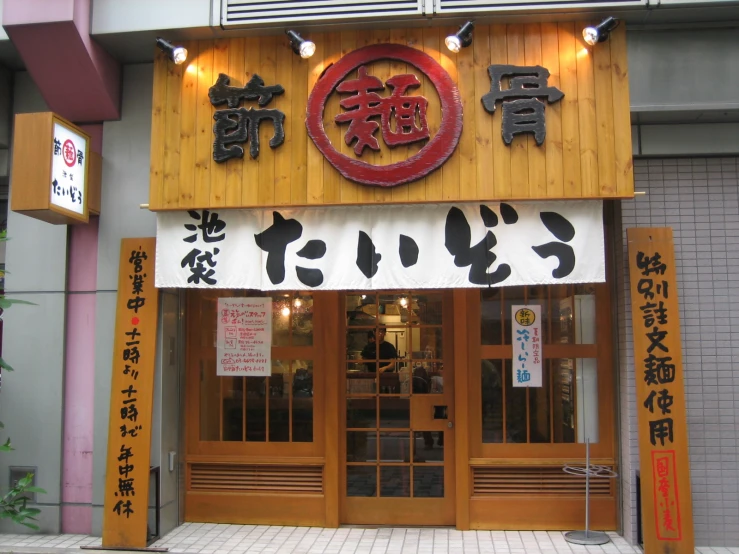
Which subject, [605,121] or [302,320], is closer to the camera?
[605,121]

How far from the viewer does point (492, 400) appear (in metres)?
7.82

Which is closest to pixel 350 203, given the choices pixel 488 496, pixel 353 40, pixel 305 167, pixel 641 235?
pixel 305 167

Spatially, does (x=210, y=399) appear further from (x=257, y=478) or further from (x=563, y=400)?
(x=563, y=400)

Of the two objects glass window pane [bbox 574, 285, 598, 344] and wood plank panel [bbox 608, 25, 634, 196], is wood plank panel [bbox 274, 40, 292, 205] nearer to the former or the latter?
wood plank panel [bbox 608, 25, 634, 196]

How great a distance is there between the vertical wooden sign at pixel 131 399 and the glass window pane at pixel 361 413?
7.38 ft

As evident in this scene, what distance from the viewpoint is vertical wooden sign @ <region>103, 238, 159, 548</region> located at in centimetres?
704

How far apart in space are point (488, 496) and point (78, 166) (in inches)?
226

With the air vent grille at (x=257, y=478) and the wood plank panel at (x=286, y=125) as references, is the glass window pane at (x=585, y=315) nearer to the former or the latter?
the air vent grille at (x=257, y=478)

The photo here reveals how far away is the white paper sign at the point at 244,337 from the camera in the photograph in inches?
319

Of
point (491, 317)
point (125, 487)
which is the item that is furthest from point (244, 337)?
point (491, 317)

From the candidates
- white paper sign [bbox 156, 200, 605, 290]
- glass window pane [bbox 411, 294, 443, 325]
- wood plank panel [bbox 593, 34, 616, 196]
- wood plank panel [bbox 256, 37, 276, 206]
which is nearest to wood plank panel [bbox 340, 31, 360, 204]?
white paper sign [bbox 156, 200, 605, 290]

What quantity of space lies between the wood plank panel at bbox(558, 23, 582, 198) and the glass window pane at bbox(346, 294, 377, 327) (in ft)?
8.90

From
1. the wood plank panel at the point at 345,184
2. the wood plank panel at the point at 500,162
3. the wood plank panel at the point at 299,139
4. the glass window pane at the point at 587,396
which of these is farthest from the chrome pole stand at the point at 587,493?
the wood plank panel at the point at 299,139

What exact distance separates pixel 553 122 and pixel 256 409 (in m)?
4.63
